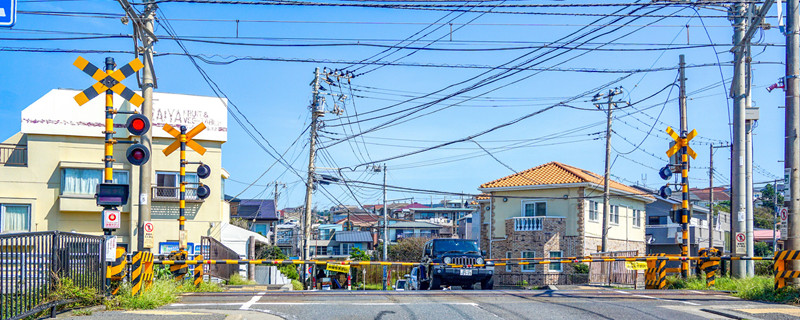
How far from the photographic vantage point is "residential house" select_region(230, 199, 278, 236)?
59.1 m

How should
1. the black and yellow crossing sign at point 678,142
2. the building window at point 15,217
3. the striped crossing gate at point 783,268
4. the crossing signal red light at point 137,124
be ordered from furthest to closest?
1. the building window at point 15,217
2. the black and yellow crossing sign at point 678,142
3. the striped crossing gate at point 783,268
4. the crossing signal red light at point 137,124

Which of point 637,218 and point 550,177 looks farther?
point 637,218

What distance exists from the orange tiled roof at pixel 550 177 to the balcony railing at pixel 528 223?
197 cm

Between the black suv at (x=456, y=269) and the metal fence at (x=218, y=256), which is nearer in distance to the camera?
the black suv at (x=456, y=269)

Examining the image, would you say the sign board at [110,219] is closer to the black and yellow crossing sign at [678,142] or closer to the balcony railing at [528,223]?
the black and yellow crossing sign at [678,142]

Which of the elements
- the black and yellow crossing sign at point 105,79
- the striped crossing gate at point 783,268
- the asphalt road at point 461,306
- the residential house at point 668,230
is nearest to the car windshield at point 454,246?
the asphalt road at point 461,306

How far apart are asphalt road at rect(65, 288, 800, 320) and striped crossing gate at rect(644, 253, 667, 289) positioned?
3520 millimetres

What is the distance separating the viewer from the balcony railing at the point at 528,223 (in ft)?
135

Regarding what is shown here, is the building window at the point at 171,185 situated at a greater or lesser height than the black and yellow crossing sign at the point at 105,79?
lesser

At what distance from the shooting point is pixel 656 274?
20031 millimetres

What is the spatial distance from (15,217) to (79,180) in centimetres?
277

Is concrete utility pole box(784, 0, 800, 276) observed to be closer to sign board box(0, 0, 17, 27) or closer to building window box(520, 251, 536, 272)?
sign board box(0, 0, 17, 27)

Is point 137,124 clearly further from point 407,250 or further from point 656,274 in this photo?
point 407,250

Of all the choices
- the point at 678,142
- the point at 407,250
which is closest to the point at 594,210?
the point at 407,250
